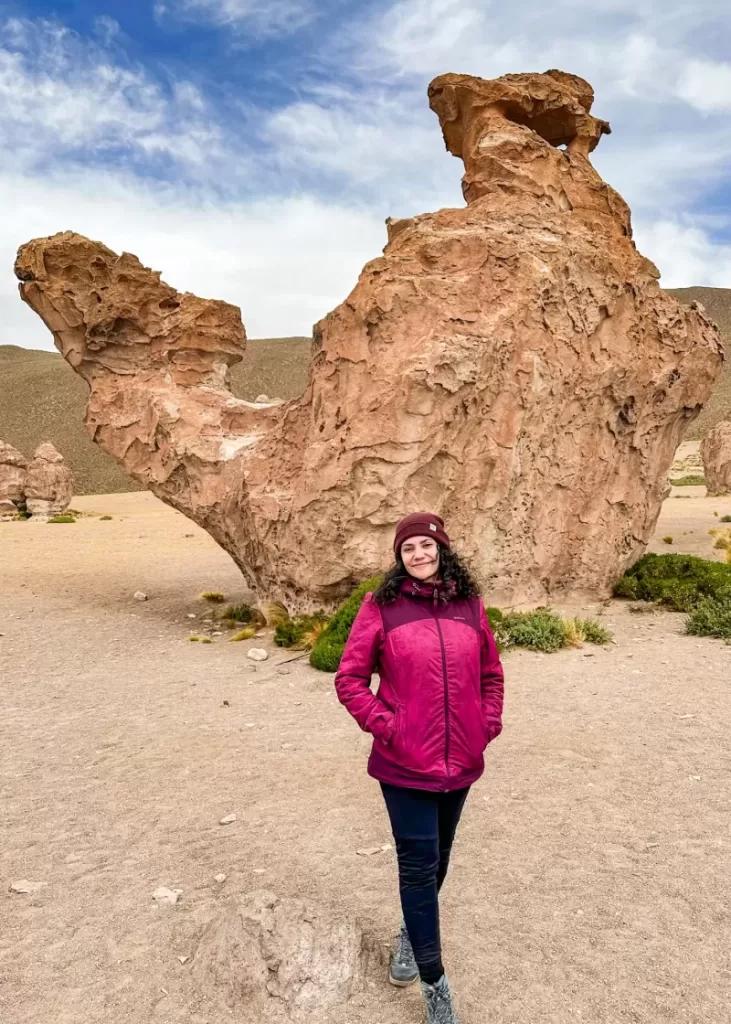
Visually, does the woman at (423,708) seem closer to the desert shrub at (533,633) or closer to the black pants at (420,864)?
the black pants at (420,864)

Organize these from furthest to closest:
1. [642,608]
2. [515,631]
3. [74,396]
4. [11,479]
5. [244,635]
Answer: [74,396] < [11,479] < [642,608] < [244,635] < [515,631]

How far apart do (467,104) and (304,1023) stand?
42.8 ft

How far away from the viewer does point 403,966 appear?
3631 millimetres

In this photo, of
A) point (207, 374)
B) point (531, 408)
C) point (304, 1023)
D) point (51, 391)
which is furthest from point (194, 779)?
point (51, 391)

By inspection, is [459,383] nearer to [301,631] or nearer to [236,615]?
[301,631]

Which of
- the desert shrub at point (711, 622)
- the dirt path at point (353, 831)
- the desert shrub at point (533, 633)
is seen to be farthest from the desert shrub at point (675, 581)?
the desert shrub at point (533, 633)

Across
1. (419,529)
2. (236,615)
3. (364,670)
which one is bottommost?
(236,615)

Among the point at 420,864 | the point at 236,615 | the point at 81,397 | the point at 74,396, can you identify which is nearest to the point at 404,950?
the point at 420,864

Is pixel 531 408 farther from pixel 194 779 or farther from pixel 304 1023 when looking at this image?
pixel 304 1023

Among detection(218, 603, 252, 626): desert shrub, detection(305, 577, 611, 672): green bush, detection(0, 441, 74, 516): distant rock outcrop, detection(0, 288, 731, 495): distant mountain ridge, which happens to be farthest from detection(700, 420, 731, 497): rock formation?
detection(0, 288, 731, 495): distant mountain ridge

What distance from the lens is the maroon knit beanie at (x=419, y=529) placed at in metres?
3.43

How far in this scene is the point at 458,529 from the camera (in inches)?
427

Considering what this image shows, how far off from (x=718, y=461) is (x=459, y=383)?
29.1m

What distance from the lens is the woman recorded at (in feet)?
10.6
